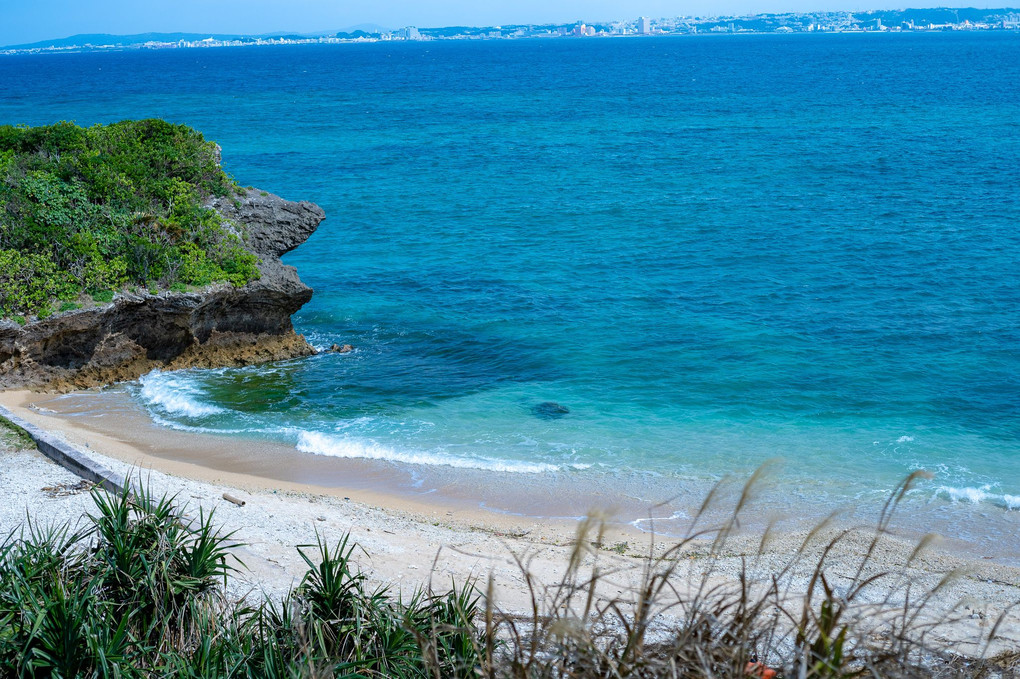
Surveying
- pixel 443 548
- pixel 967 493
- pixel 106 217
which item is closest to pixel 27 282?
pixel 106 217

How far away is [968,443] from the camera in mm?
18062

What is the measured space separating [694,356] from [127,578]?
16.9 metres

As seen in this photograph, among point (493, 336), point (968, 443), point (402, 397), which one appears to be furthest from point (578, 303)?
point (968, 443)

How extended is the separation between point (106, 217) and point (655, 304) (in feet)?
49.6

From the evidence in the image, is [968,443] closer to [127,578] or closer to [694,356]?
[694,356]

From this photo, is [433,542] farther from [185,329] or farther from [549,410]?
[185,329]

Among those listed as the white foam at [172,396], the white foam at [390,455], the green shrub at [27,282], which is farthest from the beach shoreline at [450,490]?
the green shrub at [27,282]

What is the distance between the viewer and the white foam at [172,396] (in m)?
19.3

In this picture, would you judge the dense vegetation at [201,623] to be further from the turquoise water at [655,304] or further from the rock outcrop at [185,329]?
the rock outcrop at [185,329]

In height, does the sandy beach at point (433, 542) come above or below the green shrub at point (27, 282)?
below

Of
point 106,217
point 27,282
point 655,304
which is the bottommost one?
point 655,304

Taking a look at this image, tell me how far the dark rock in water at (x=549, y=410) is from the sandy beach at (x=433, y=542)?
4211mm

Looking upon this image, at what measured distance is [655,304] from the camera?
26703 mm

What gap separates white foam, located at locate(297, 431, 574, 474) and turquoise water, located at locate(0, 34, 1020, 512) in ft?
0.20
